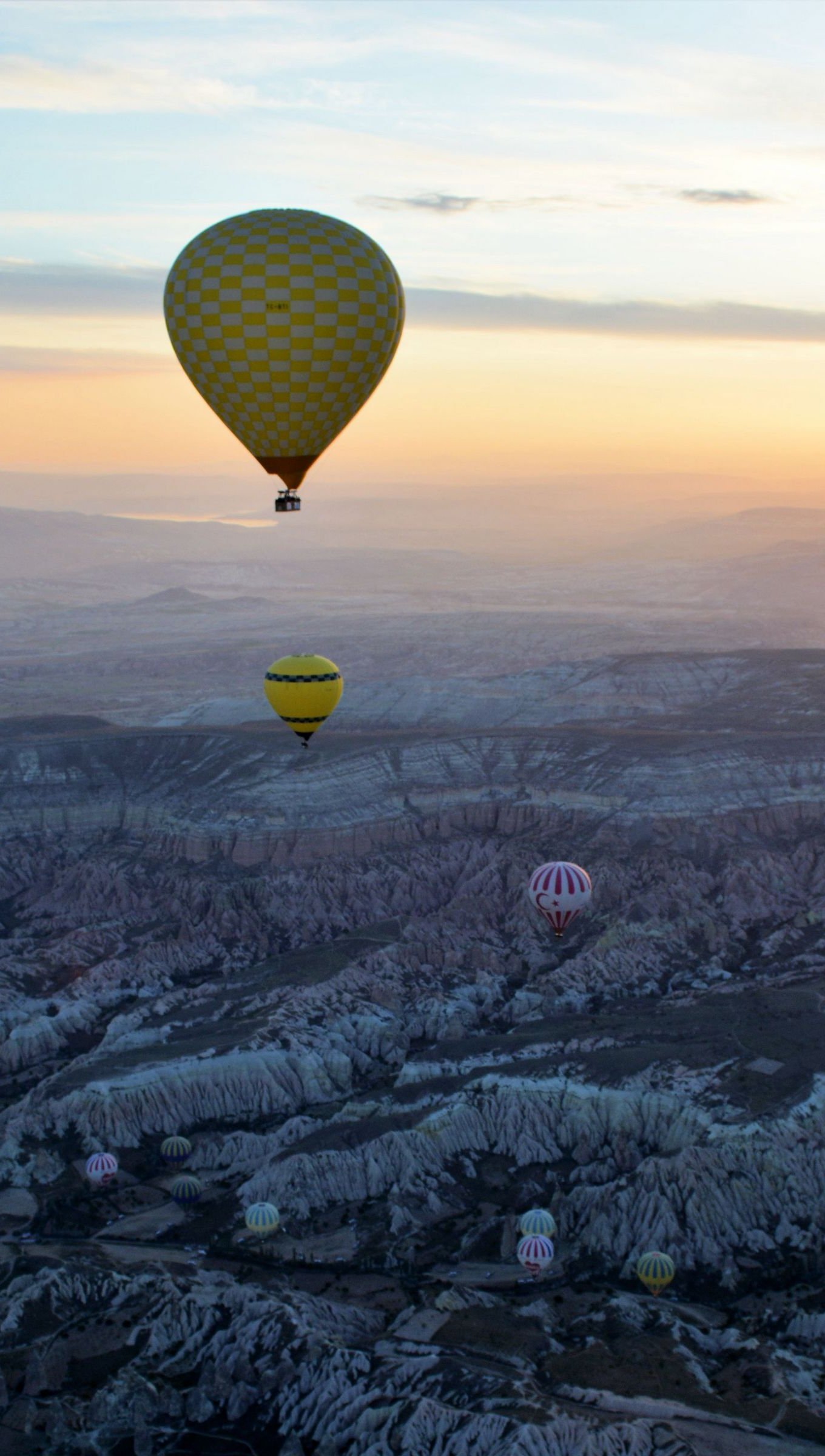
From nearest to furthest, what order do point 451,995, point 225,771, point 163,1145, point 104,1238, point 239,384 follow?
1. point 239,384
2. point 104,1238
3. point 163,1145
4. point 451,995
5. point 225,771

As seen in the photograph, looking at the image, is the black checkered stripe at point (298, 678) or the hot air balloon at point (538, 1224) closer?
the hot air balloon at point (538, 1224)

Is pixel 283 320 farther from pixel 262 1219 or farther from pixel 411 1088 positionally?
pixel 411 1088

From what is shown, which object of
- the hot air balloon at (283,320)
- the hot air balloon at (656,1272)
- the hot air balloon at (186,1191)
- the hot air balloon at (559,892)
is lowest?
the hot air balloon at (186,1191)

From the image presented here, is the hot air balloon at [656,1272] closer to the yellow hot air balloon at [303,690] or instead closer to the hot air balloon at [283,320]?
the yellow hot air balloon at [303,690]

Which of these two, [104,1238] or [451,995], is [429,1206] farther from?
[451,995]

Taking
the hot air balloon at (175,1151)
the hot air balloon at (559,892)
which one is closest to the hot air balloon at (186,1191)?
the hot air balloon at (175,1151)

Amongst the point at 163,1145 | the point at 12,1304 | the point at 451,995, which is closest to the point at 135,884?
the point at 451,995

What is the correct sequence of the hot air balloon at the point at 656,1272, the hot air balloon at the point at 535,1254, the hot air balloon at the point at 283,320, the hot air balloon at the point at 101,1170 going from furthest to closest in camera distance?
the hot air balloon at the point at 101,1170 → the hot air balloon at the point at 535,1254 → the hot air balloon at the point at 656,1272 → the hot air balloon at the point at 283,320

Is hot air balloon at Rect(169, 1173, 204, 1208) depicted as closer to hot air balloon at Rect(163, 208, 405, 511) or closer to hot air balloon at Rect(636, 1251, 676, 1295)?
hot air balloon at Rect(636, 1251, 676, 1295)
